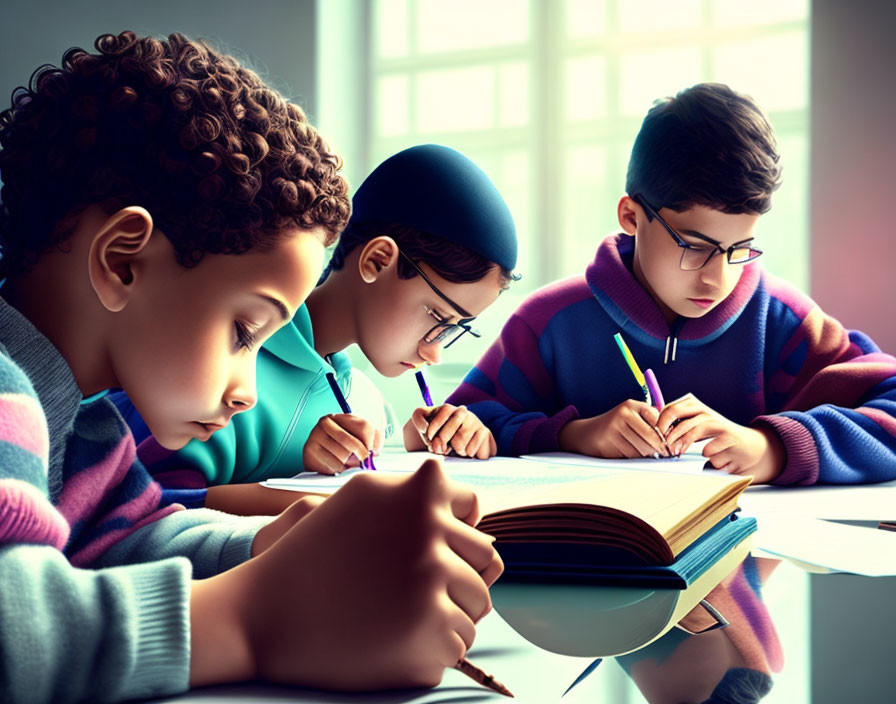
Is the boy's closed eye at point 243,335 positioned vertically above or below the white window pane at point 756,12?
below

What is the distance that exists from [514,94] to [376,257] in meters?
2.07

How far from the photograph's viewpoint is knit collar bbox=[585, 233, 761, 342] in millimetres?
1350

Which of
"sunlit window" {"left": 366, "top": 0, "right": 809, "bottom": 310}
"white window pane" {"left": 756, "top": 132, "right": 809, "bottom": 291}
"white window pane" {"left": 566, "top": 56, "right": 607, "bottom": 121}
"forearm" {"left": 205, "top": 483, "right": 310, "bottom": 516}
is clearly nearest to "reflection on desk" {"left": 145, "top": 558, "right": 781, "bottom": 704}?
"forearm" {"left": 205, "top": 483, "right": 310, "bottom": 516}

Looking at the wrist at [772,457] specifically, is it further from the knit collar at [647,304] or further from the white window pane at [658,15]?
the white window pane at [658,15]

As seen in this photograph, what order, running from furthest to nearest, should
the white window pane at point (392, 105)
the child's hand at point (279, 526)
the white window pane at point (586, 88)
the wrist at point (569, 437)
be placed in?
the white window pane at point (392, 105) → the white window pane at point (586, 88) → the wrist at point (569, 437) → the child's hand at point (279, 526)

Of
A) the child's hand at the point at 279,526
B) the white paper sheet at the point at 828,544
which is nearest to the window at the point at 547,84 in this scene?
the white paper sheet at the point at 828,544

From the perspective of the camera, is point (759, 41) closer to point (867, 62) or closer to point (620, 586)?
point (867, 62)

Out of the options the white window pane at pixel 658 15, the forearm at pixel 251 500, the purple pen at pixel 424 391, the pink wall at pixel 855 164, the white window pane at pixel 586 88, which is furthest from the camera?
the white window pane at pixel 586 88

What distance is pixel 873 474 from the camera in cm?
107

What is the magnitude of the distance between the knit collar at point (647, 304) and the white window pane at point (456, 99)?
6.29ft

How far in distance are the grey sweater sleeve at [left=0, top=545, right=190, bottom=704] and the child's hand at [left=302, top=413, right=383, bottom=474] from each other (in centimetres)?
64

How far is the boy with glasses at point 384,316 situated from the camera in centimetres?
104

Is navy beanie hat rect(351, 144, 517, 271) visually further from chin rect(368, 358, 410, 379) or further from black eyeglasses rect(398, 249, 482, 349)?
chin rect(368, 358, 410, 379)

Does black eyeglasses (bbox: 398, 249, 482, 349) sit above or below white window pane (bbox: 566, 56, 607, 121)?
below
